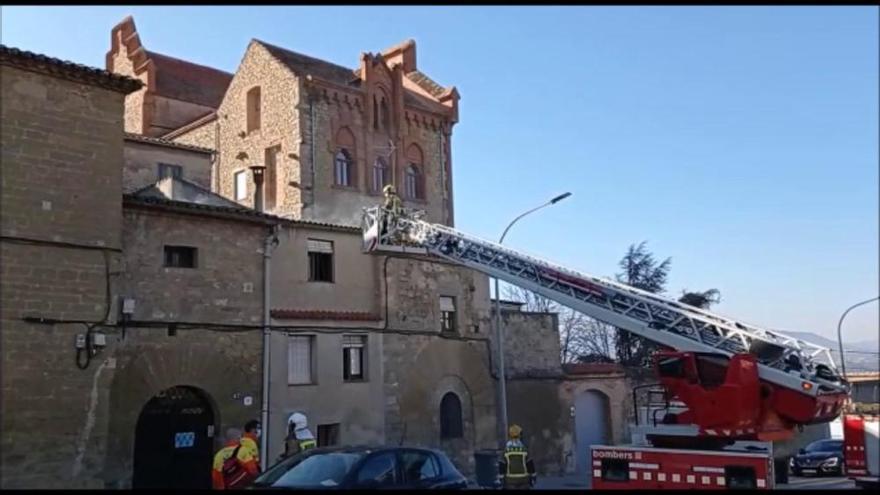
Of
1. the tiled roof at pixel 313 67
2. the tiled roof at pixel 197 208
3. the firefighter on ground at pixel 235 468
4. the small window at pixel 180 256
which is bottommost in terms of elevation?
the firefighter on ground at pixel 235 468

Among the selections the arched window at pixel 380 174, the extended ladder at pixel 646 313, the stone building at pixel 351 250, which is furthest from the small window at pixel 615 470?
the arched window at pixel 380 174

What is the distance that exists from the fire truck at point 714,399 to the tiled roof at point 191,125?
2453 centimetres

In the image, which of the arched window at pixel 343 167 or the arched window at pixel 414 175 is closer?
the arched window at pixel 343 167

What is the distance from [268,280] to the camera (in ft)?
62.5

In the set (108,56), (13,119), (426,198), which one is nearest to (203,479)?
(13,119)

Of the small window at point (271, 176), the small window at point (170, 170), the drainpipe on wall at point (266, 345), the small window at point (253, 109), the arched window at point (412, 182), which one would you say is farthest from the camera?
the arched window at point (412, 182)

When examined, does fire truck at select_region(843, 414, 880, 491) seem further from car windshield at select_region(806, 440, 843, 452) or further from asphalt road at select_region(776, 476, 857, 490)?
car windshield at select_region(806, 440, 843, 452)

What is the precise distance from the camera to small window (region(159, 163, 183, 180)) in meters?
25.9

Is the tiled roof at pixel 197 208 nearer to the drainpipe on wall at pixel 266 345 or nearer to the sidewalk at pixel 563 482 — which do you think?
the drainpipe on wall at pixel 266 345

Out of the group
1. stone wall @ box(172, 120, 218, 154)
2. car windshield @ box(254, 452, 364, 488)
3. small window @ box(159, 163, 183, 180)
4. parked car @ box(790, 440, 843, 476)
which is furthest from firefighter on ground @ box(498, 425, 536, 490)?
stone wall @ box(172, 120, 218, 154)

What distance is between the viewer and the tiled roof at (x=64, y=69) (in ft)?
49.0

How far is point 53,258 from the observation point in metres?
15.1

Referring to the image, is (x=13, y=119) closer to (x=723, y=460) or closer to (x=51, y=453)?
(x=51, y=453)

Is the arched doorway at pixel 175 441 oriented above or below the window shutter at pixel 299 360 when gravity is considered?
below
